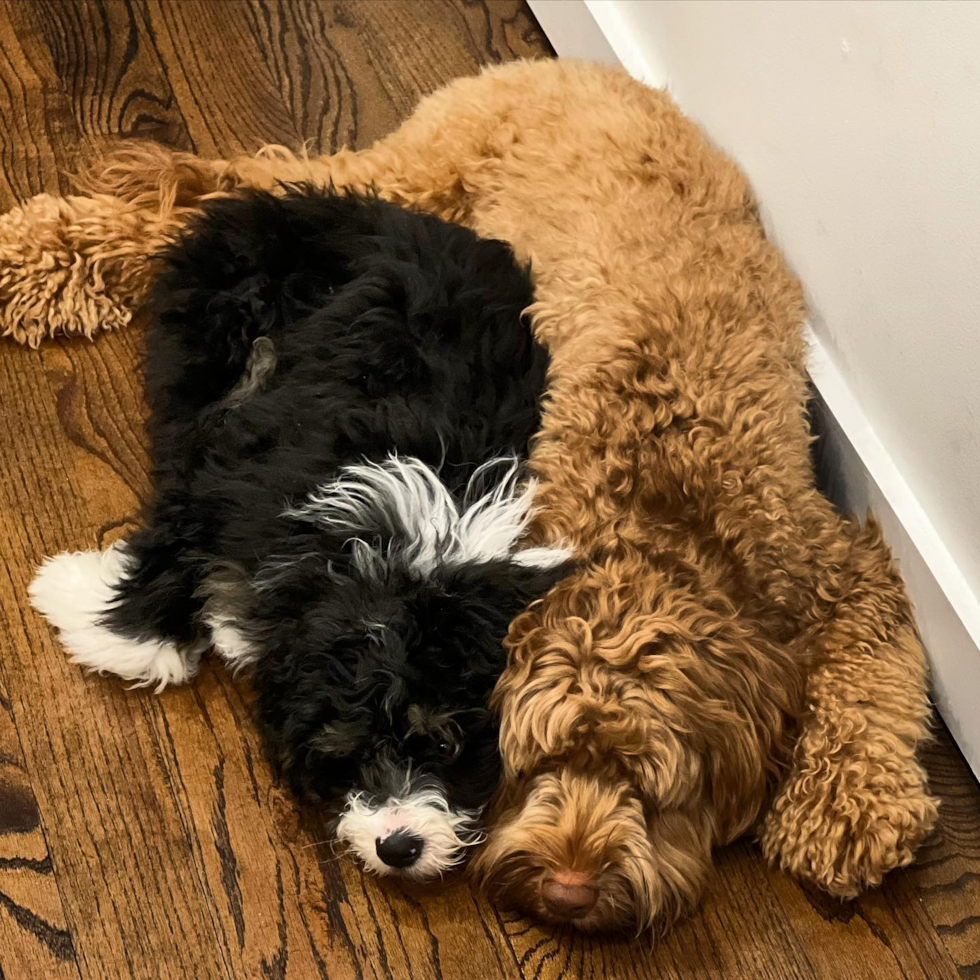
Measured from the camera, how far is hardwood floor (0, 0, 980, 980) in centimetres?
170

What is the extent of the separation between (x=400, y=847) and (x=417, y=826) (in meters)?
0.04

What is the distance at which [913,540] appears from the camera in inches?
76.2

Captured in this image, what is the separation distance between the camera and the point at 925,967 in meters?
1.78

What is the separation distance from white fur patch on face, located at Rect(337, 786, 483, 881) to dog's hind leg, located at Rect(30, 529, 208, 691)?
414 millimetres

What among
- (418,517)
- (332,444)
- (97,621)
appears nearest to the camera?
(418,517)

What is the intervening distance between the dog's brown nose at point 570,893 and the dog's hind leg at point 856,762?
0.38 meters

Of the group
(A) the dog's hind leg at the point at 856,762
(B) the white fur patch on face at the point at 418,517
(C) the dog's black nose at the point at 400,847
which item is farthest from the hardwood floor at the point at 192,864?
(B) the white fur patch on face at the point at 418,517

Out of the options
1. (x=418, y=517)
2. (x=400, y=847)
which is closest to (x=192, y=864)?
(x=400, y=847)

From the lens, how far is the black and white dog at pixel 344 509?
1.54 metres

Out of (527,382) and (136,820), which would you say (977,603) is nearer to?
(527,382)

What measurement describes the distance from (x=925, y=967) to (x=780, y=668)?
0.54 m

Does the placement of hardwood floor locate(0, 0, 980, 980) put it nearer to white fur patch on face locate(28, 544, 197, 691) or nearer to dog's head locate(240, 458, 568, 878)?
white fur patch on face locate(28, 544, 197, 691)

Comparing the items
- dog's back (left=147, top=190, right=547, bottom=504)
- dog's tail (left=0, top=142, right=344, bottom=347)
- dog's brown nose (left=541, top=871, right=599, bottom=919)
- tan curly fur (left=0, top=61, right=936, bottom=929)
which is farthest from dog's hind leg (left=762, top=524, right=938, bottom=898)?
dog's tail (left=0, top=142, right=344, bottom=347)

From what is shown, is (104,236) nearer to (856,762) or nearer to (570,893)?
(570,893)
